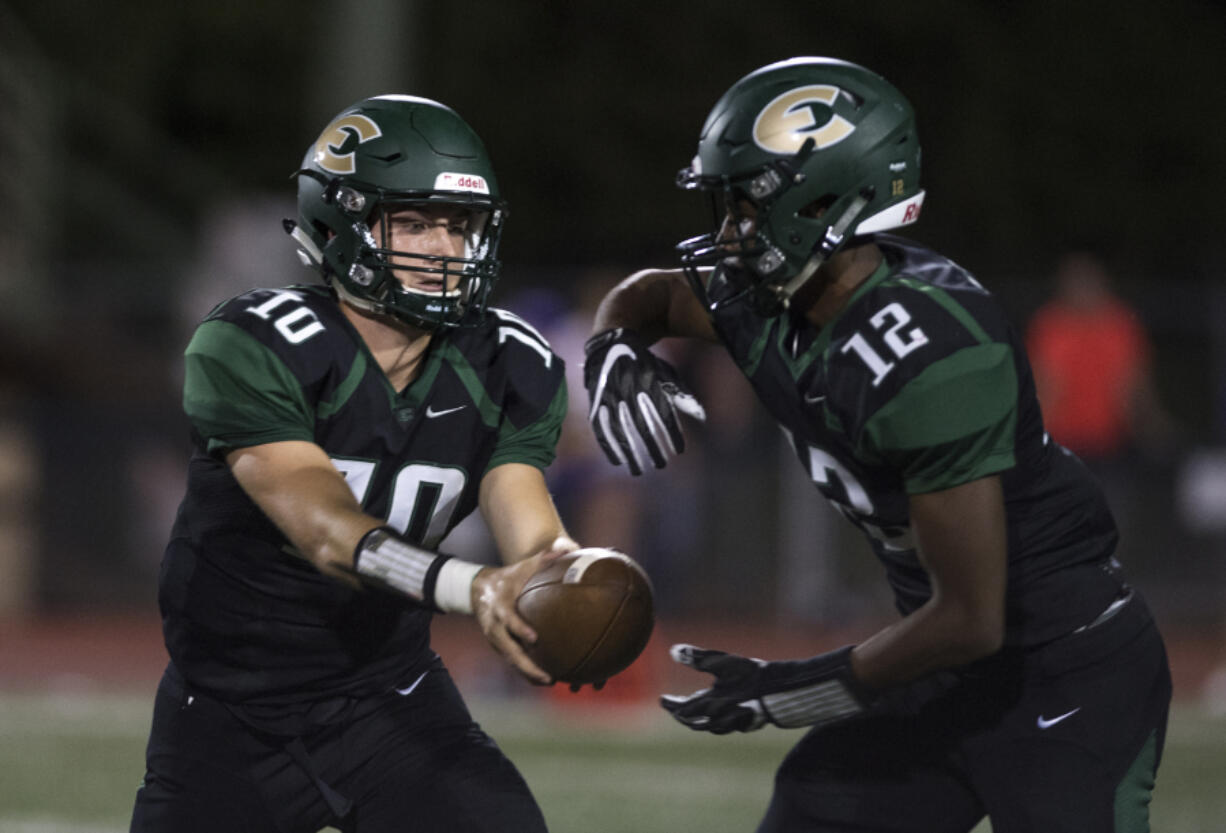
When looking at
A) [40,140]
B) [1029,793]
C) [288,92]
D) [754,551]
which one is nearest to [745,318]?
[1029,793]

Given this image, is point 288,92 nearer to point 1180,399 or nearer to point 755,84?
point 1180,399

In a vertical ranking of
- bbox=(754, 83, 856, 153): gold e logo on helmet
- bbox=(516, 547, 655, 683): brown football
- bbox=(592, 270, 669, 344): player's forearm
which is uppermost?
bbox=(754, 83, 856, 153): gold e logo on helmet

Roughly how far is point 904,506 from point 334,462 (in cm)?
96

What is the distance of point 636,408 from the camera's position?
311cm

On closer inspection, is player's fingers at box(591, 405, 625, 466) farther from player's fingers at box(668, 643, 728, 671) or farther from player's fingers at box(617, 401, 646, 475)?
player's fingers at box(668, 643, 728, 671)

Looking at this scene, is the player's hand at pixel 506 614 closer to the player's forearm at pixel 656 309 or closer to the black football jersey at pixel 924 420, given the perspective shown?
the black football jersey at pixel 924 420

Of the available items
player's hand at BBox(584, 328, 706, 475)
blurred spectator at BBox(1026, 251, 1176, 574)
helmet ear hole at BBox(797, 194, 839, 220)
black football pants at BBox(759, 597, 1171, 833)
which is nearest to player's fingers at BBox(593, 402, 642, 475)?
player's hand at BBox(584, 328, 706, 475)

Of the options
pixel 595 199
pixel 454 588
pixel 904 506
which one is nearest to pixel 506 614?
pixel 454 588

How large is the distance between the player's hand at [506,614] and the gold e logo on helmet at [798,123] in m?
0.84

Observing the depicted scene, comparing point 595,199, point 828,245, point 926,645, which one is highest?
point 828,245

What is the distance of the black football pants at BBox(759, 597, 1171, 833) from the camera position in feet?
9.39

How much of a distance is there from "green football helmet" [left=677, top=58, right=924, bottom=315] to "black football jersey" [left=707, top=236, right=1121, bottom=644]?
0.10 m

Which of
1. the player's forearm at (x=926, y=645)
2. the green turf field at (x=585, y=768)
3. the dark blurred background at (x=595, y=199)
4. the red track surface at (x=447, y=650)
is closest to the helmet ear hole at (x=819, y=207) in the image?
the player's forearm at (x=926, y=645)

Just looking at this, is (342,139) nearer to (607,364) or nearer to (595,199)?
(607,364)
